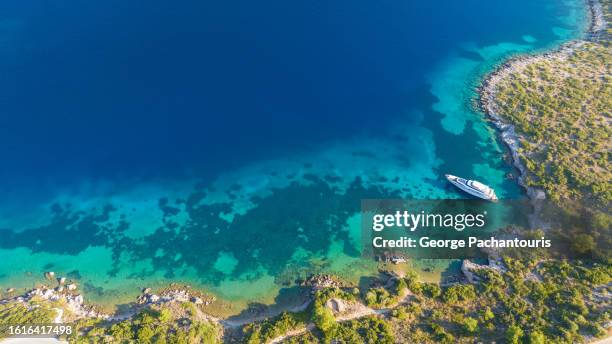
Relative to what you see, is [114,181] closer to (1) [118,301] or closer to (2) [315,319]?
(1) [118,301]

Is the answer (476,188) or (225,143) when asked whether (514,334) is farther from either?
(225,143)

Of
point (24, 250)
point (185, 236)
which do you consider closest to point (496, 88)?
point (185, 236)

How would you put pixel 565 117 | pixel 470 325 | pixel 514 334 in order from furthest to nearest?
pixel 565 117
pixel 470 325
pixel 514 334

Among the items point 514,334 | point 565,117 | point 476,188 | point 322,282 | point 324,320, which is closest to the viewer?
point 514,334

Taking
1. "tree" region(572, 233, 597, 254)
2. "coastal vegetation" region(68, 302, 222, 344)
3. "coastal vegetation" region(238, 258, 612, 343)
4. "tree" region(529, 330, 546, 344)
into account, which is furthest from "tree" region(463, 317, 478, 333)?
"coastal vegetation" region(68, 302, 222, 344)

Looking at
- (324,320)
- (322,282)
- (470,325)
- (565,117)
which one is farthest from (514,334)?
(565,117)

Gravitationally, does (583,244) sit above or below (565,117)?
below

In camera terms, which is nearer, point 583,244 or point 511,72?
point 583,244
